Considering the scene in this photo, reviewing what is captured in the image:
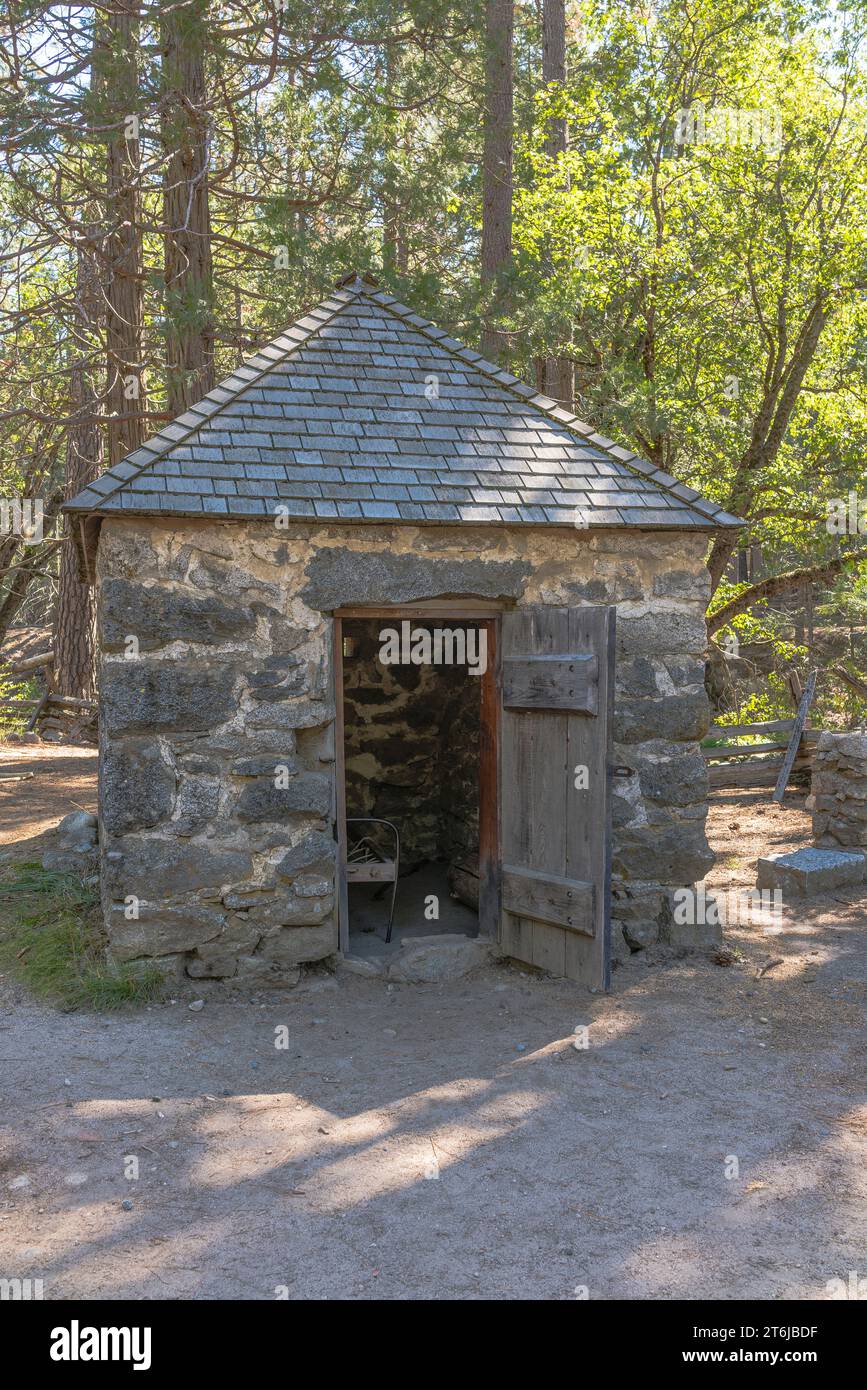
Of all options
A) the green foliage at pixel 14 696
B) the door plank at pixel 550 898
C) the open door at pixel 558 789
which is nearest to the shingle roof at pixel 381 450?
the open door at pixel 558 789

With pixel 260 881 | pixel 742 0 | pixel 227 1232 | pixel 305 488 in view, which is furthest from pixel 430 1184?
pixel 742 0

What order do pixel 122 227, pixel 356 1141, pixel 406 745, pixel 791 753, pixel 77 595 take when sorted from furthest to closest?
1. pixel 77 595
2. pixel 791 753
3. pixel 122 227
4. pixel 406 745
5. pixel 356 1141

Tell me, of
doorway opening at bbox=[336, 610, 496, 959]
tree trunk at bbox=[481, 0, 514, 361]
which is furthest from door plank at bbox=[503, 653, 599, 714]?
tree trunk at bbox=[481, 0, 514, 361]

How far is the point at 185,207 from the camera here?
9188mm

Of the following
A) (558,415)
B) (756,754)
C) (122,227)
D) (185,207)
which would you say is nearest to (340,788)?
(558,415)

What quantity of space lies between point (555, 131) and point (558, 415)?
7.78 metres

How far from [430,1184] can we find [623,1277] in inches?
33.1

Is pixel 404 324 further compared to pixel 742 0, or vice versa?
pixel 742 0

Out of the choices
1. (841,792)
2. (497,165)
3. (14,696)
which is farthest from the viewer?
(14,696)

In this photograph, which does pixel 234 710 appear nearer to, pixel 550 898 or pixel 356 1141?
pixel 550 898

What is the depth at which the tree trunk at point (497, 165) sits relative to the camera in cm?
1078

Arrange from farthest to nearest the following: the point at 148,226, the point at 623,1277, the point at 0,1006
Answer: the point at 148,226 → the point at 0,1006 → the point at 623,1277
